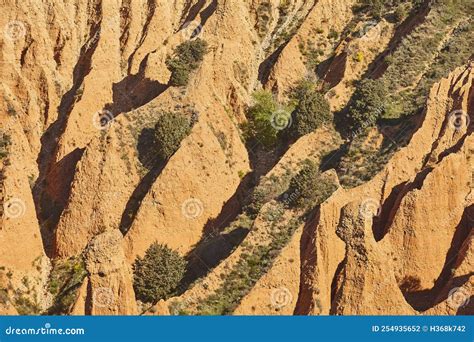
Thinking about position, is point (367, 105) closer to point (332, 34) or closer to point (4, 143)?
point (332, 34)

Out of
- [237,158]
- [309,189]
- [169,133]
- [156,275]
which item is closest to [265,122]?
[237,158]

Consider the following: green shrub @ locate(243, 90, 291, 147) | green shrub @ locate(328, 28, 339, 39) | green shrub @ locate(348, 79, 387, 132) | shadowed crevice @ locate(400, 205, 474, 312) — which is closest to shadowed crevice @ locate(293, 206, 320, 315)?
shadowed crevice @ locate(400, 205, 474, 312)

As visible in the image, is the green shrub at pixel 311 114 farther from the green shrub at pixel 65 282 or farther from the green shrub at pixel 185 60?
the green shrub at pixel 65 282

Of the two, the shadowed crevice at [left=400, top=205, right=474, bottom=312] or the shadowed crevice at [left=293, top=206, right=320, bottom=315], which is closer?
the shadowed crevice at [left=293, top=206, right=320, bottom=315]

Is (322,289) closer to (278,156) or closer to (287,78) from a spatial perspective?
(278,156)

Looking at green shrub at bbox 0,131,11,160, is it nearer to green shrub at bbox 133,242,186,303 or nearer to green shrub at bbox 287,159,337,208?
Result: green shrub at bbox 133,242,186,303

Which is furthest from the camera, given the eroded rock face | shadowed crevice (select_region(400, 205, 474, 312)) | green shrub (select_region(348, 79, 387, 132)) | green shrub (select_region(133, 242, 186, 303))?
green shrub (select_region(348, 79, 387, 132))
